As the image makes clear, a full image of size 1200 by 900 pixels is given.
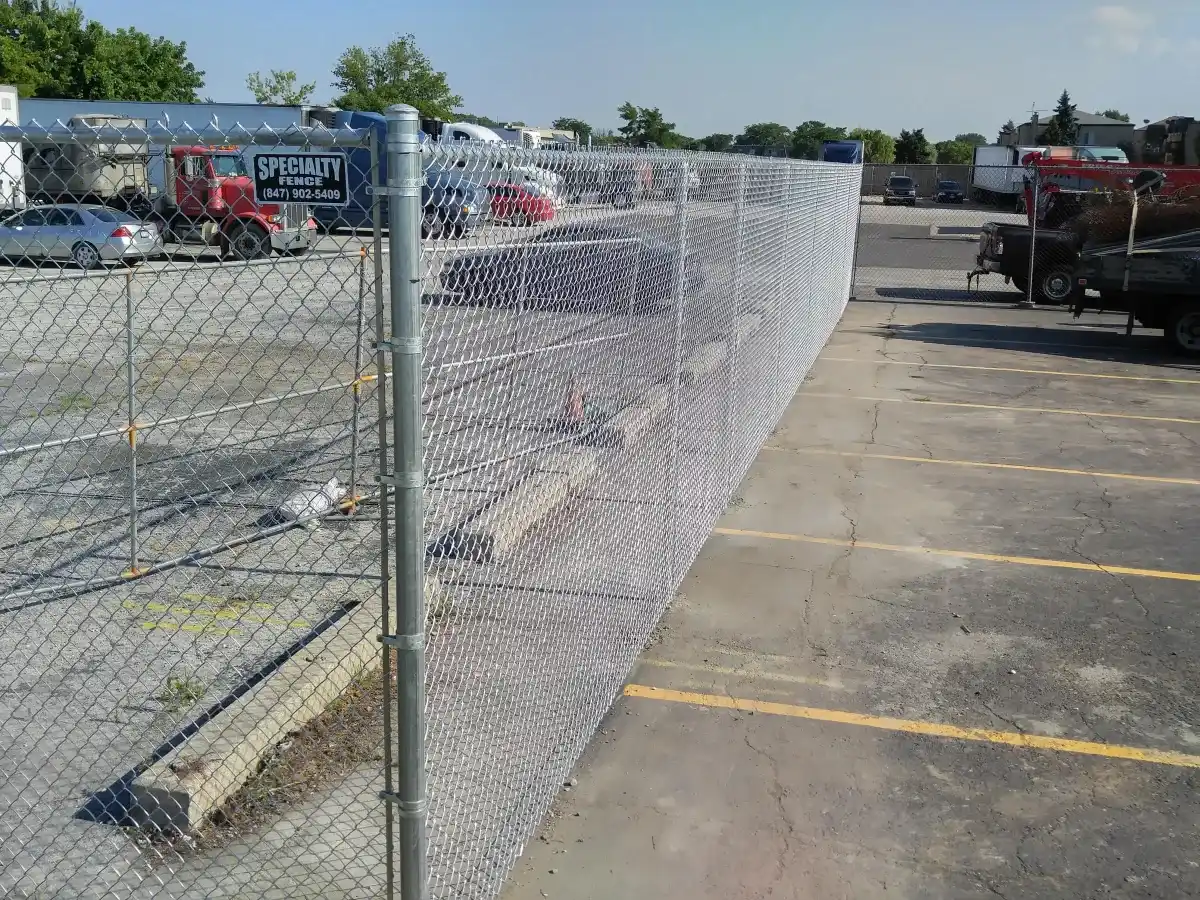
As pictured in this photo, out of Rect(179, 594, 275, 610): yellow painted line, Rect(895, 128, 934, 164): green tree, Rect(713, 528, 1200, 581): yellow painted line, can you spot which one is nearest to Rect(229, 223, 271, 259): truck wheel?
Rect(179, 594, 275, 610): yellow painted line

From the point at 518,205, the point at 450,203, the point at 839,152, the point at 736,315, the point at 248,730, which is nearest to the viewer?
the point at 450,203

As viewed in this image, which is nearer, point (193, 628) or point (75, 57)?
point (193, 628)

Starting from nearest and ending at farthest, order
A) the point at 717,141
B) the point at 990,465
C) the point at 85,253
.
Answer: the point at 85,253
the point at 990,465
the point at 717,141

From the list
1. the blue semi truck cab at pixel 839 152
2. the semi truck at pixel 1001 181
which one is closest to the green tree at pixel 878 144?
the semi truck at pixel 1001 181

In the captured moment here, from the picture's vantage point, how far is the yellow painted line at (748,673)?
5809 mm

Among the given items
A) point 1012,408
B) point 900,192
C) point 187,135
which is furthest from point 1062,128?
point 187,135

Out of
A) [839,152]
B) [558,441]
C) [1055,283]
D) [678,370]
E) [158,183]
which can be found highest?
[839,152]

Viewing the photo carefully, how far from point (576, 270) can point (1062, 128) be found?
277 feet

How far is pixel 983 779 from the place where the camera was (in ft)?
16.2

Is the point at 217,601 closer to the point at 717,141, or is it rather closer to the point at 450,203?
the point at 450,203

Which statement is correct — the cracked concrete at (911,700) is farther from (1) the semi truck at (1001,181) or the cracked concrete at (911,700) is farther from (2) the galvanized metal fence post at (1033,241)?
(1) the semi truck at (1001,181)

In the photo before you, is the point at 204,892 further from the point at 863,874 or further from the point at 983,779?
the point at 983,779

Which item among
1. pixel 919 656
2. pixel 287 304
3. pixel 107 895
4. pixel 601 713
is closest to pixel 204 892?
pixel 107 895

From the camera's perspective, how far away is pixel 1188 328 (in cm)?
1612
